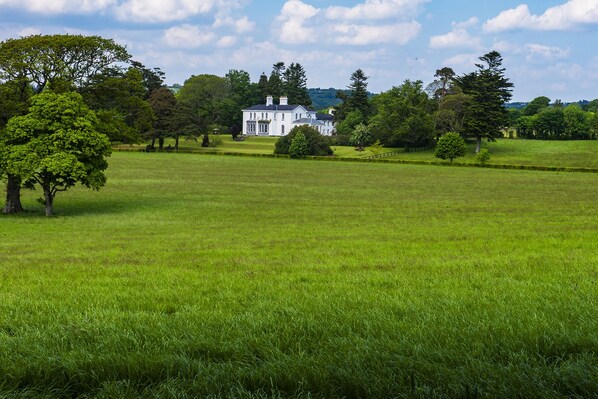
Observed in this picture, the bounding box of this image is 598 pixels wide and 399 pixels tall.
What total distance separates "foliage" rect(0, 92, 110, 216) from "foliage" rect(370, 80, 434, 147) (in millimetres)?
83934

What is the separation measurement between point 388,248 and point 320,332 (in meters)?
10.0

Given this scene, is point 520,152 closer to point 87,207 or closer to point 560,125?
point 560,125

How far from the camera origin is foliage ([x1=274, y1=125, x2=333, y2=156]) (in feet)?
342

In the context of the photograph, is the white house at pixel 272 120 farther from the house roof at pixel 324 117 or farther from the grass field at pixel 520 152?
the grass field at pixel 520 152

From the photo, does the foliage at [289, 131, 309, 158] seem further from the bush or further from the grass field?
the grass field

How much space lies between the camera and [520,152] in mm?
105562

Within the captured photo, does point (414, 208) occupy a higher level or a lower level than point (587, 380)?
lower

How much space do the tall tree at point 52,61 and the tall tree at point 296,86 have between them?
152m

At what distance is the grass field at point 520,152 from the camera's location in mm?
93562

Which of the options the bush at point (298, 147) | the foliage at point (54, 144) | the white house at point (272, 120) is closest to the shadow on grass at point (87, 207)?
the foliage at point (54, 144)

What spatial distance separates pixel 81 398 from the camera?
3596 millimetres

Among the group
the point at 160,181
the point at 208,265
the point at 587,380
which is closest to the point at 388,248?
the point at 208,265

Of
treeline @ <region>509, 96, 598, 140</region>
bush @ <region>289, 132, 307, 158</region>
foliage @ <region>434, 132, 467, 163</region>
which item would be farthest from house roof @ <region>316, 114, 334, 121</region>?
foliage @ <region>434, 132, 467, 163</region>

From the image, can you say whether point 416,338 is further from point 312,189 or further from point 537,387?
point 312,189
